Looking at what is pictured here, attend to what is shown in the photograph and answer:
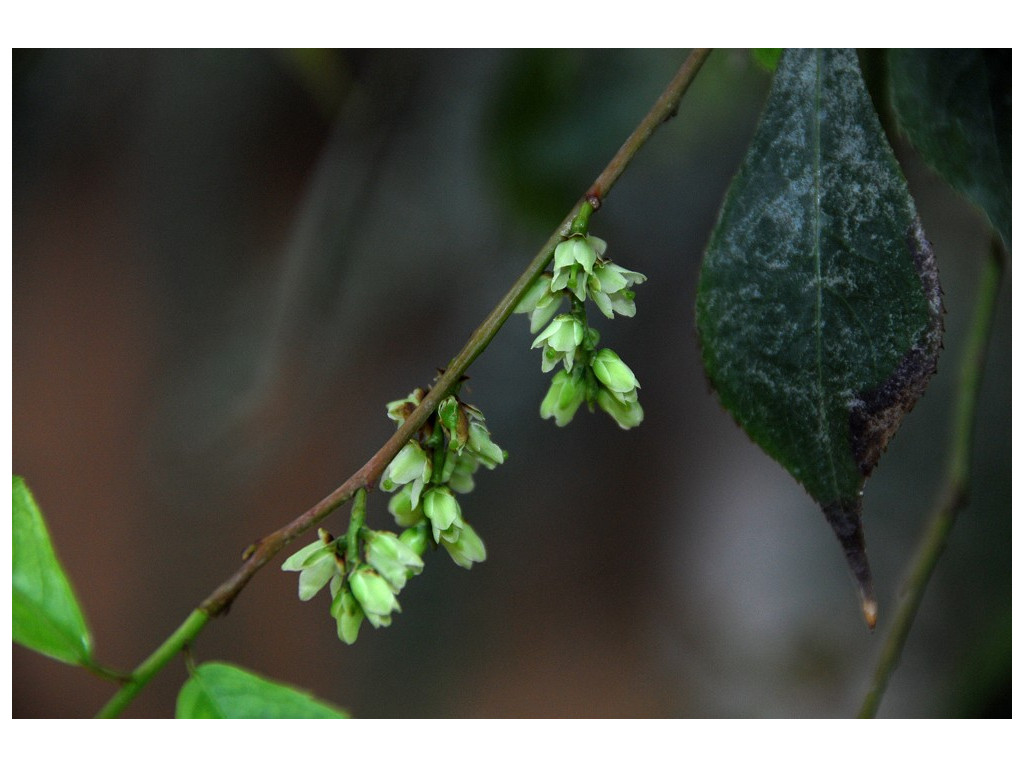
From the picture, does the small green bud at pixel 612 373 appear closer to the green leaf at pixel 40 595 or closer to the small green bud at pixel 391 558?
the small green bud at pixel 391 558

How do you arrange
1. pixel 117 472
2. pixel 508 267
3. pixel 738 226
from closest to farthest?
1. pixel 738 226
2. pixel 508 267
3. pixel 117 472

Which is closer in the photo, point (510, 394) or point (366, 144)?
point (366, 144)

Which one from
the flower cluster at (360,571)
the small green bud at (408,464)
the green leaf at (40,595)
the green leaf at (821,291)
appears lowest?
the green leaf at (40,595)

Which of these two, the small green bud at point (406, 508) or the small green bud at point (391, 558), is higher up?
the small green bud at point (406, 508)

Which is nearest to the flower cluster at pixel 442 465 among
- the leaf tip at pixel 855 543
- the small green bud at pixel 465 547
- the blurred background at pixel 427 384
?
the small green bud at pixel 465 547

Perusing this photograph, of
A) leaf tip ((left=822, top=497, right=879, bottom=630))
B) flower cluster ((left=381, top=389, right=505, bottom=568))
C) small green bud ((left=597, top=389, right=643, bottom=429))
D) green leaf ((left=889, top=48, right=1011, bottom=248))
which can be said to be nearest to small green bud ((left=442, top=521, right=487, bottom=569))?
flower cluster ((left=381, top=389, right=505, bottom=568))
